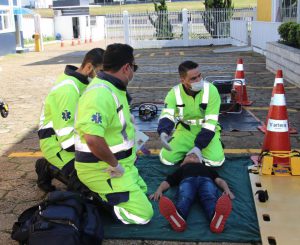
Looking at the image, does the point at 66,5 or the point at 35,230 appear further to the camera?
the point at 66,5

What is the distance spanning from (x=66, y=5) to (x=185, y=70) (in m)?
51.2

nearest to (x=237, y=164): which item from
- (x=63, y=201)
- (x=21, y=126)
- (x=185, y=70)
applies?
(x=185, y=70)

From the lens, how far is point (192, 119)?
510 cm

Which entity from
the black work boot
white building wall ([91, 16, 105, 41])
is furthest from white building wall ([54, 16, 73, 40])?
the black work boot

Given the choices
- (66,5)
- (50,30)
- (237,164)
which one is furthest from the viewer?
(66,5)

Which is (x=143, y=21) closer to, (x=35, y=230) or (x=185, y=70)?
(x=185, y=70)

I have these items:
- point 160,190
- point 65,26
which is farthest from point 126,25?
point 65,26

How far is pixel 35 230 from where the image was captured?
304 centimetres

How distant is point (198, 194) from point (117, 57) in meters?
1.52

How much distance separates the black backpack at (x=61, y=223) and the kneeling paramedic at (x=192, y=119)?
57.5 inches

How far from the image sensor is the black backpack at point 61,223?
299 centimetres

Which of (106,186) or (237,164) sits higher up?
(106,186)

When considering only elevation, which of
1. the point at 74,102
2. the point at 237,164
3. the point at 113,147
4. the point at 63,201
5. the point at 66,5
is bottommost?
the point at 237,164

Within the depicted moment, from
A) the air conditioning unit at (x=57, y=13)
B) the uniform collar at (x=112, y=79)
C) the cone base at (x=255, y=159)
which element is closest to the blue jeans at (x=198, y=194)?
the cone base at (x=255, y=159)
